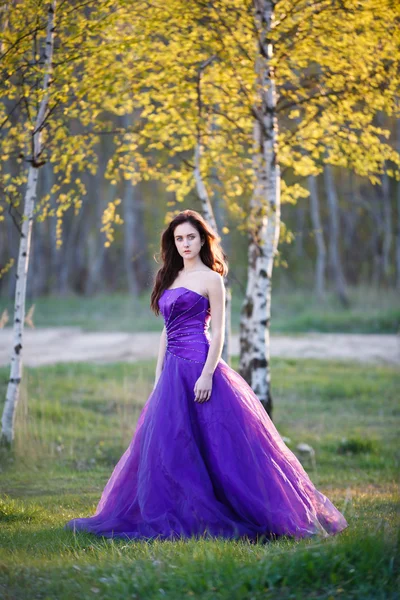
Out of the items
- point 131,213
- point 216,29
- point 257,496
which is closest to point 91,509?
point 257,496

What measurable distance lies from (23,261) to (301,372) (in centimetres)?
762

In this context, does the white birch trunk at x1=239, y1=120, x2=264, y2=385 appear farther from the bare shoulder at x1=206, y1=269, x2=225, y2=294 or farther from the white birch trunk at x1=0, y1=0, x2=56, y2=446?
the bare shoulder at x1=206, y1=269, x2=225, y2=294

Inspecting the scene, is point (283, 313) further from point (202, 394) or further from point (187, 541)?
point (187, 541)

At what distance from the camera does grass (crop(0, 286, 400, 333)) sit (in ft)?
69.6

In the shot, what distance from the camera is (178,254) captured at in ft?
18.5

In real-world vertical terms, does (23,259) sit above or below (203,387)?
above

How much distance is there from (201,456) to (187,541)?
2.23 ft

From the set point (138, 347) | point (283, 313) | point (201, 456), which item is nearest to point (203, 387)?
point (201, 456)

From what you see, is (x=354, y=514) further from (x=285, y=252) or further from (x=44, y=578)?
(x=285, y=252)

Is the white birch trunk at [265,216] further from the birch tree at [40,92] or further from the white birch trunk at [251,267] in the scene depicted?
the birch tree at [40,92]

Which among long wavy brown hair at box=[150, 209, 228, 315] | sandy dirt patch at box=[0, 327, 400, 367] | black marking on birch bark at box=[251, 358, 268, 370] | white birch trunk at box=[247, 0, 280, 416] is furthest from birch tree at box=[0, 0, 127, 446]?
sandy dirt patch at box=[0, 327, 400, 367]

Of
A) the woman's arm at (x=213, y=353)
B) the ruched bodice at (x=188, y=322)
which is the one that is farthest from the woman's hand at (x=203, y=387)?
the ruched bodice at (x=188, y=322)

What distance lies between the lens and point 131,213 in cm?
2975

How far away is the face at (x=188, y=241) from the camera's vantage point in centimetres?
542
